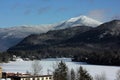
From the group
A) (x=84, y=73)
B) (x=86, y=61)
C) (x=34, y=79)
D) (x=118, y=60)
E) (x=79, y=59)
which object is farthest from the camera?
(x=79, y=59)

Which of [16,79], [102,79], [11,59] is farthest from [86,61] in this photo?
[16,79]

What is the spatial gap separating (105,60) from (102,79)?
73.7 m

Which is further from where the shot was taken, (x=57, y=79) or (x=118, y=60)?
(x=118, y=60)

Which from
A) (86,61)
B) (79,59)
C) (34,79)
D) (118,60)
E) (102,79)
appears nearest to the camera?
(34,79)

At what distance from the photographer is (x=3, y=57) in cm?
17200

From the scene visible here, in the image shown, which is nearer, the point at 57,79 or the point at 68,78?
the point at 57,79

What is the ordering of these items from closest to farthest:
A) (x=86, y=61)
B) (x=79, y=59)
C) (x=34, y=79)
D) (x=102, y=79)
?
(x=34, y=79) < (x=102, y=79) < (x=86, y=61) < (x=79, y=59)

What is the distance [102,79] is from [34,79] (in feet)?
45.6

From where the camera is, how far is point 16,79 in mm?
64500

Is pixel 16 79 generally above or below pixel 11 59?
below

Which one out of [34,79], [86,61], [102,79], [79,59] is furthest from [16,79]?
[79,59]

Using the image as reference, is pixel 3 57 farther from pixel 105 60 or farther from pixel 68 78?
pixel 68 78

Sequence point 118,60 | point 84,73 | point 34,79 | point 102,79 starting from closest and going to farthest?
point 84,73 < point 34,79 < point 102,79 < point 118,60

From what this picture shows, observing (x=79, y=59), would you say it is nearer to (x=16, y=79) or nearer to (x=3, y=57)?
(x=3, y=57)
